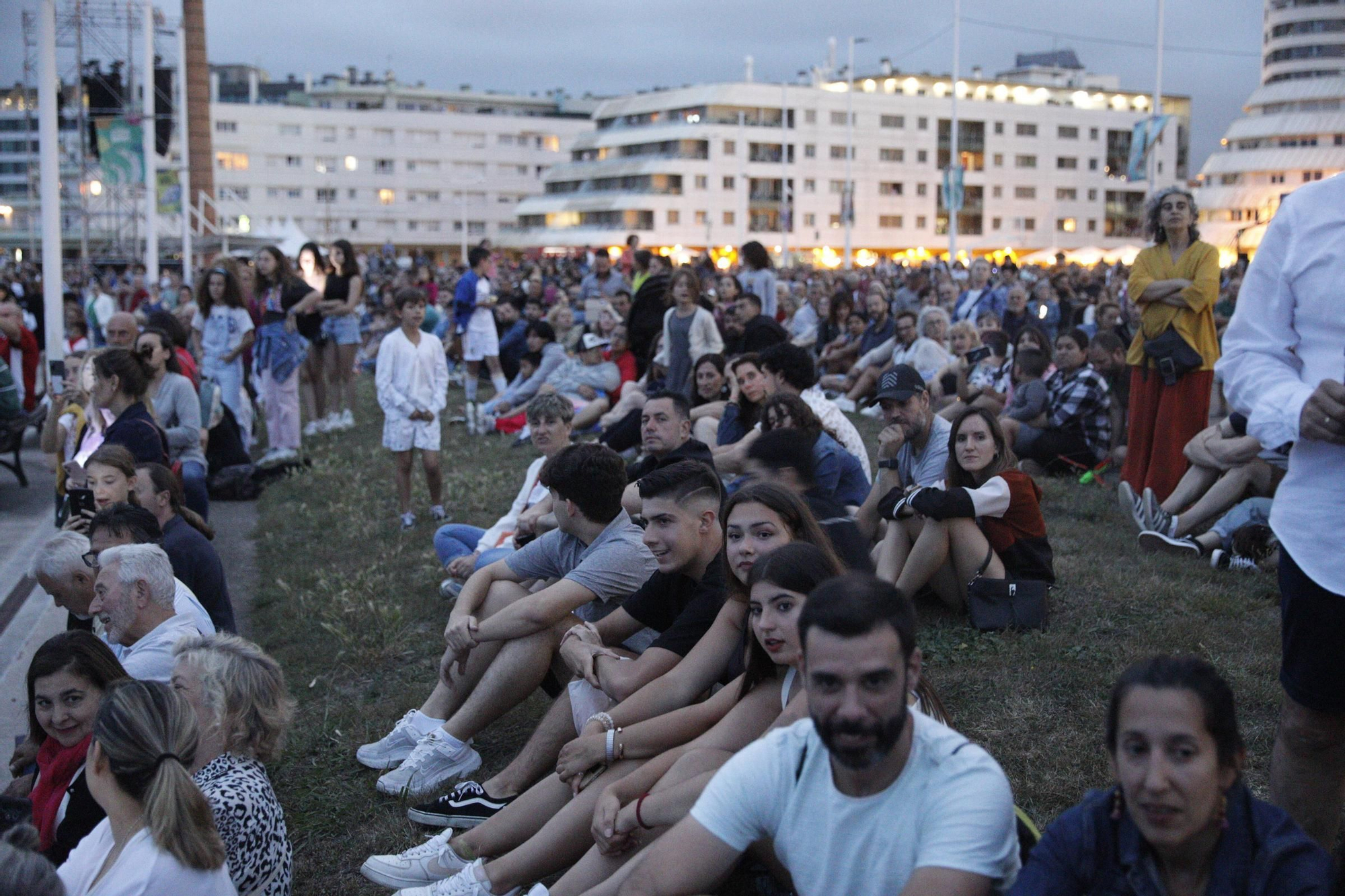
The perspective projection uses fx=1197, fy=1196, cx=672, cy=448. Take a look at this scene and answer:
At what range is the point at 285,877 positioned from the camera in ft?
11.5

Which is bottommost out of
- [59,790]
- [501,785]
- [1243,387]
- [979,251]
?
[501,785]

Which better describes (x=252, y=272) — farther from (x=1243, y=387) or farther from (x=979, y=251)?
(x=979, y=251)

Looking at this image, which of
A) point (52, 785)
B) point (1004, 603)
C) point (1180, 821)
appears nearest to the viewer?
point (1180, 821)

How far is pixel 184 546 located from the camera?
521 cm

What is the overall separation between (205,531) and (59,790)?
2259mm

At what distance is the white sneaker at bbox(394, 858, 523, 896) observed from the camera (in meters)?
3.78

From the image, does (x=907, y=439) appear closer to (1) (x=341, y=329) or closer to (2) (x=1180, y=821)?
(2) (x=1180, y=821)

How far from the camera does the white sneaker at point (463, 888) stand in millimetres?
3781

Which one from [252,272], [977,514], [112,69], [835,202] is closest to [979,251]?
[835,202]

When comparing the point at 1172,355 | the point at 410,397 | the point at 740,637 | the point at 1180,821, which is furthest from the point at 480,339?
the point at 1180,821

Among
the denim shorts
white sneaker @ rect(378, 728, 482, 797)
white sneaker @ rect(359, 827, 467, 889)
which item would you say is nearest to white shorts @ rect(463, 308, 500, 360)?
the denim shorts

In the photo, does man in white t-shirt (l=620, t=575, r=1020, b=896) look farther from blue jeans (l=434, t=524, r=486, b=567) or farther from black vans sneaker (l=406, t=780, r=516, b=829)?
blue jeans (l=434, t=524, r=486, b=567)

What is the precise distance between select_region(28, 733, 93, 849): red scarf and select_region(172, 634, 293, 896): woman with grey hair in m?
0.36

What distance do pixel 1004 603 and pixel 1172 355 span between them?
265 cm
